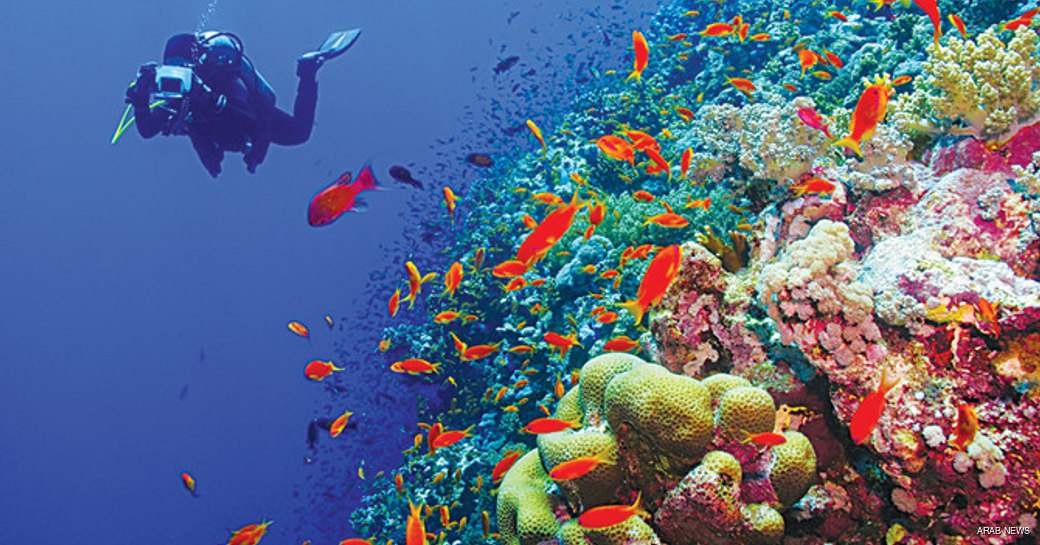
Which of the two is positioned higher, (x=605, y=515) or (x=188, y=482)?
(x=188, y=482)

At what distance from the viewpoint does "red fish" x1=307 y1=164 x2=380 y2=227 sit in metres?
3.03

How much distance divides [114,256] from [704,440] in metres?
114

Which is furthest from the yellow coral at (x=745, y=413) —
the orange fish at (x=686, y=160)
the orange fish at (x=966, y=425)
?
the orange fish at (x=686, y=160)

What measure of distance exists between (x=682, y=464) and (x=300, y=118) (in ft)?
42.8

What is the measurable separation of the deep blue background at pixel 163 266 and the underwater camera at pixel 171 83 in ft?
165

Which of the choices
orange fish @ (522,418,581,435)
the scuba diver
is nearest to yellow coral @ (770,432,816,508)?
orange fish @ (522,418,581,435)

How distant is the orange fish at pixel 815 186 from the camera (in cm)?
405

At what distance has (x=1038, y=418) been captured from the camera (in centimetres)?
247

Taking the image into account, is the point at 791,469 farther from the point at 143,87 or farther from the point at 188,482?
the point at 143,87

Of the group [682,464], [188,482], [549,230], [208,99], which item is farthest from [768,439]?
[208,99]

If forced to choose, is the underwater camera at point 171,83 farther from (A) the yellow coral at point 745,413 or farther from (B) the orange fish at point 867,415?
(B) the orange fish at point 867,415

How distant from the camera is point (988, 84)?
3793 millimetres

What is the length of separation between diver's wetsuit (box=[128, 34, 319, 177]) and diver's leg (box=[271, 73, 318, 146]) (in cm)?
57

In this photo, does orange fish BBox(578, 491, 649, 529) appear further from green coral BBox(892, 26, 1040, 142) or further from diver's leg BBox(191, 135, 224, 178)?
diver's leg BBox(191, 135, 224, 178)
